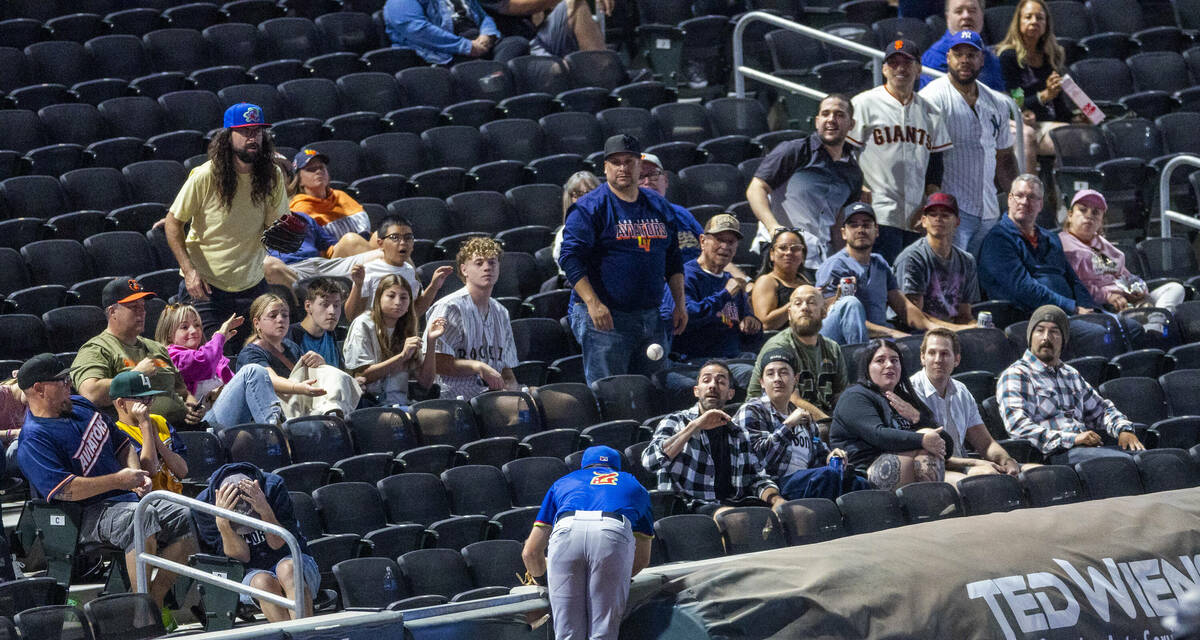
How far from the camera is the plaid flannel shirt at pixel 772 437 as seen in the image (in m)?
7.47

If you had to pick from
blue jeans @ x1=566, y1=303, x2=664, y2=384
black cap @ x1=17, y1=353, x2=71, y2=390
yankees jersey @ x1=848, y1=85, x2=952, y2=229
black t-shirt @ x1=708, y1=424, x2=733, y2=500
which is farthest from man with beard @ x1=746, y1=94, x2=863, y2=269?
black cap @ x1=17, y1=353, x2=71, y2=390

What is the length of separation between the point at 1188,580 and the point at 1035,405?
5.82 feet

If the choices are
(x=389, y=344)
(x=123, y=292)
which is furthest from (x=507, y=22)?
(x=123, y=292)

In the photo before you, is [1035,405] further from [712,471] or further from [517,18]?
[517,18]

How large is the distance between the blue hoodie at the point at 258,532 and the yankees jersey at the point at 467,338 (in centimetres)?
171

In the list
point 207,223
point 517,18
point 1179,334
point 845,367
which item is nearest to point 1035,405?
point 845,367

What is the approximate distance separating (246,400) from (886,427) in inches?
108

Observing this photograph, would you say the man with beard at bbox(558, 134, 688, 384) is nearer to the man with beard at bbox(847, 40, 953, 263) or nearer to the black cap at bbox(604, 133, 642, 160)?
the black cap at bbox(604, 133, 642, 160)

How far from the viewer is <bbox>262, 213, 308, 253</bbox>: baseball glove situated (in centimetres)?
833

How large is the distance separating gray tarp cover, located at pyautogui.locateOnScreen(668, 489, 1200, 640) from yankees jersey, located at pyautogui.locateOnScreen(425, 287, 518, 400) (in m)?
2.58

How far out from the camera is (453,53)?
11.1 metres

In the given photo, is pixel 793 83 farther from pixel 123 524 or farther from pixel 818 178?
pixel 123 524

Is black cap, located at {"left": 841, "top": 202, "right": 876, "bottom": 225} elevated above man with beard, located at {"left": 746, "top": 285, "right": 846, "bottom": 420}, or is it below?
above

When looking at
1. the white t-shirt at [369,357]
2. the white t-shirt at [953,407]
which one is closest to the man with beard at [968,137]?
the white t-shirt at [953,407]
